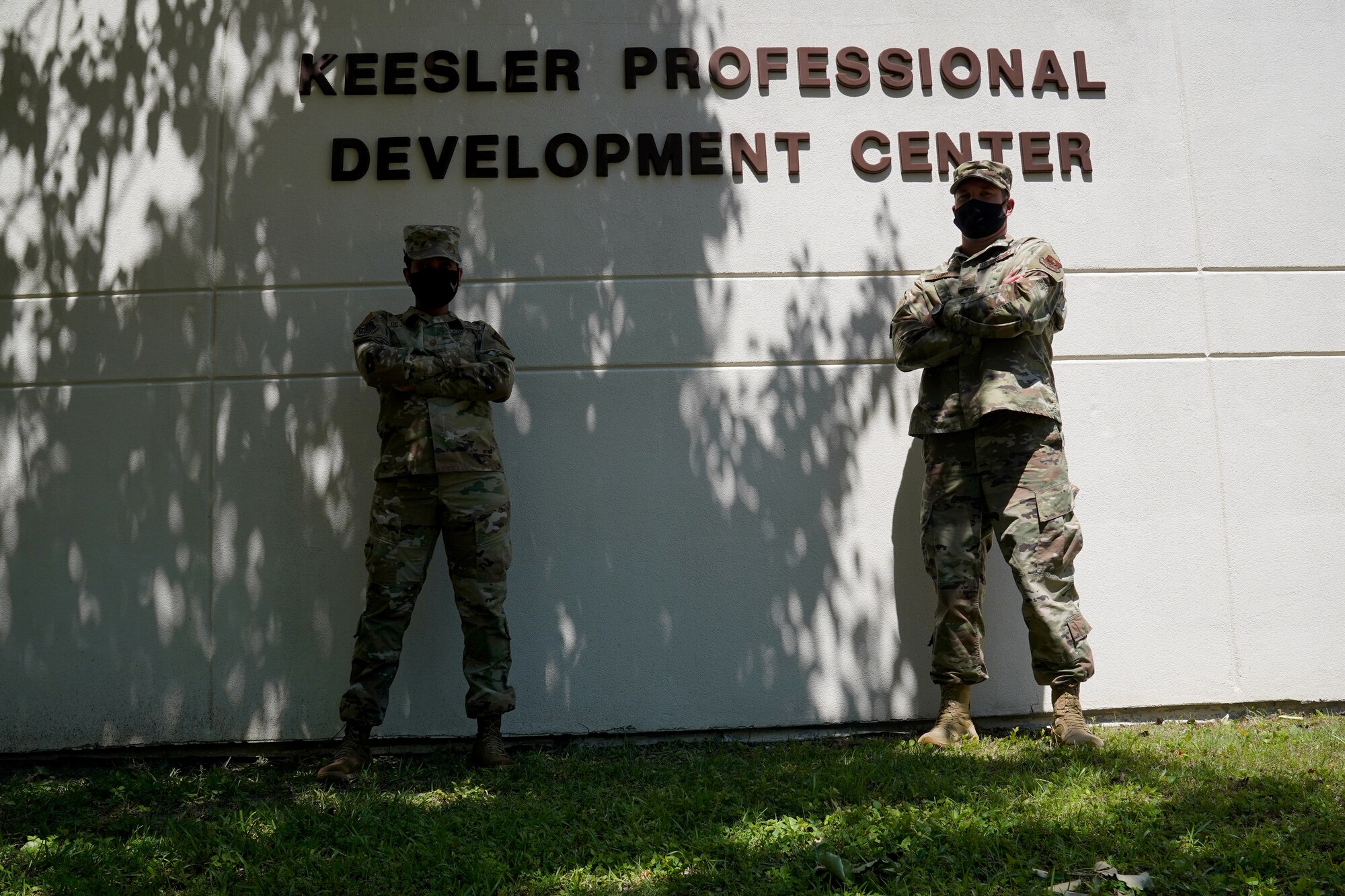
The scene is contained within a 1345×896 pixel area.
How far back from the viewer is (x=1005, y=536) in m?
3.82

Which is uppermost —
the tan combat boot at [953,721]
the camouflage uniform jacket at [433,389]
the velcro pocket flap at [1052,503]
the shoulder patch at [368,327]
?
the shoulder patch at [368,327]

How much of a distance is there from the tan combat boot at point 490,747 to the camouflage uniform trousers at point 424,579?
7cm

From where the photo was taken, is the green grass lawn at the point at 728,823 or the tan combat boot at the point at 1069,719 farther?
the tan combat boot at the point at 1069,719

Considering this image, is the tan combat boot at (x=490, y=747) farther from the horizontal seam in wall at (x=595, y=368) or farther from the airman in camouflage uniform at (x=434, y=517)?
the horizontal seam in wall at (x=595, y=368)

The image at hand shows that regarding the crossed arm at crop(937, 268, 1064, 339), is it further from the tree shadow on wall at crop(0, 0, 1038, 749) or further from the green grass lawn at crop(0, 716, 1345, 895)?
the green grass lawn at crop(0, 716, 1345, 895)

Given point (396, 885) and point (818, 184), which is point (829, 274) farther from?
point (396, 885)

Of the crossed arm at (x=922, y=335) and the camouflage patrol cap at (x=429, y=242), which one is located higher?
the camouflage patrol cap at (x=429, y=242)

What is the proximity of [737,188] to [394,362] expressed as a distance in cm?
181

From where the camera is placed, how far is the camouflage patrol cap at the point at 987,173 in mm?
4035

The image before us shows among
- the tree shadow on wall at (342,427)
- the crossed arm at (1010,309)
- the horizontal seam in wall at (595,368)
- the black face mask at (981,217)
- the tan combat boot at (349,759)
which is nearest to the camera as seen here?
the tan combat boot at (349,759)

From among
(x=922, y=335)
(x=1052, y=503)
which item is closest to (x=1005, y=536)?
(x=1052, y=503)

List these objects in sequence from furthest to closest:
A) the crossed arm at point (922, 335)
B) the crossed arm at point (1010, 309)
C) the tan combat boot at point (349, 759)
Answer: the crossed arm at point (922, 335)
the crossed arm at point (1010, 309)
the tan combat boot at point (349, 759)

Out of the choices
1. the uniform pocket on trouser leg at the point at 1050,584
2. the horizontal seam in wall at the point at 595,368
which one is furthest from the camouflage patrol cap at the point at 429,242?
the uniform pocket on trouser leg at the point at 1050,584

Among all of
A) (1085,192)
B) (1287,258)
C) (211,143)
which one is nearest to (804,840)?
(1085,192)
